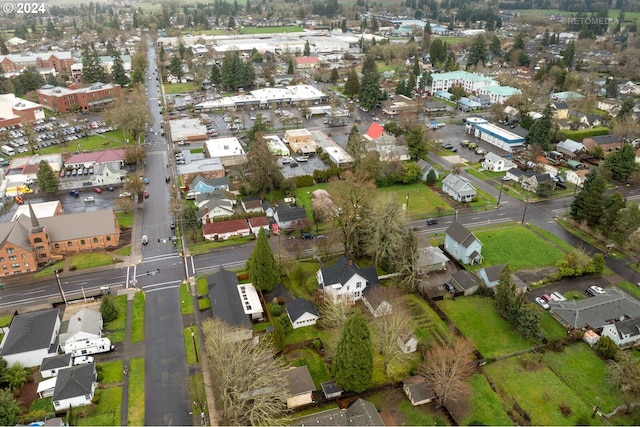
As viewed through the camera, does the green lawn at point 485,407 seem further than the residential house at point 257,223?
No

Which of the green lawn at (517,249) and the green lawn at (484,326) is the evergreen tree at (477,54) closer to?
the green lawn at (517,249)

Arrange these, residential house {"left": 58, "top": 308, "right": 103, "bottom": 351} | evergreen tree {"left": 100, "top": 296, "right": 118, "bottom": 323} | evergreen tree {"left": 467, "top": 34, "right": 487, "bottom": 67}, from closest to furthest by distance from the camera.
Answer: residential house {"left": 58, "top": 308, "right": 103, "bottom": 351}, evergreen tree {"left": 100, "top": 296, "right": 118, "bottom": 323}, evergreen tree {"left": 467, "top": 34, "right": 487, "bottom": 67}

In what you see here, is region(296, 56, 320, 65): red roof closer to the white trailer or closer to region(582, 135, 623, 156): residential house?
region(582, 135, 623, 156): residential house

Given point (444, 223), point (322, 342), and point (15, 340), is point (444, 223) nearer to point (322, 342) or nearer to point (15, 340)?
point (322, 342)

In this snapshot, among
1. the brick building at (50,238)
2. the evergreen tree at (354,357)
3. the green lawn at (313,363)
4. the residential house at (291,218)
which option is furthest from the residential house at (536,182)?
the brick building at (50,238)

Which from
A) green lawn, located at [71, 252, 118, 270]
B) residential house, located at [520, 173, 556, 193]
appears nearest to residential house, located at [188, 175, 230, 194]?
green lawn, located at [71, 252, 118, 270]

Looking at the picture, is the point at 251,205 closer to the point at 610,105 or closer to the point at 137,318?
the point at 137,318

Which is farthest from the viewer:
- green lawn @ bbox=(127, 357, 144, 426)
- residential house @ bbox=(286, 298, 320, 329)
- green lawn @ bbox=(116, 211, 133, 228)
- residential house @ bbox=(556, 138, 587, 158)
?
residential house @ bbox=(556, 138, 587, 158)
